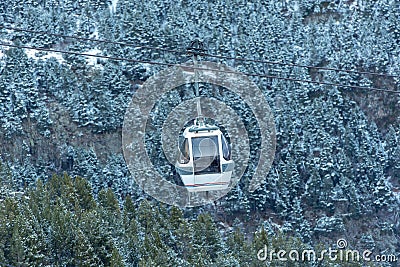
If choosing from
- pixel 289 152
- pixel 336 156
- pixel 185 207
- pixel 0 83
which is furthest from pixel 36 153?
pixel 336 156

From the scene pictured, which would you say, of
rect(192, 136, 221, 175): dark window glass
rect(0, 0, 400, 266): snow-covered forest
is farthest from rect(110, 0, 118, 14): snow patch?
rect(192, 136, 221, 175): dark window glass

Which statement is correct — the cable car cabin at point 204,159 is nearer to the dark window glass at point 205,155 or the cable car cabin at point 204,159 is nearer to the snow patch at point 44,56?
the dark window glass at point 205,155

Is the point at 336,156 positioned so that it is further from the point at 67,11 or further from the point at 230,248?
the point at 67,11

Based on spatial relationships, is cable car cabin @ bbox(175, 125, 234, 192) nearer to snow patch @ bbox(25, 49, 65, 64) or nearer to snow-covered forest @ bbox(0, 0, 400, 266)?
snow-covered forest @ bbox(0, 0, 400, 266)

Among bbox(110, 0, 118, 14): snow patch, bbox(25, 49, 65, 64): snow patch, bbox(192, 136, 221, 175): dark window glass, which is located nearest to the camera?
bbox(192, 136, 221, 175): dark window glass

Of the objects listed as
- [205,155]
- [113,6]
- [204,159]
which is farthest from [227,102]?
[205,155]
